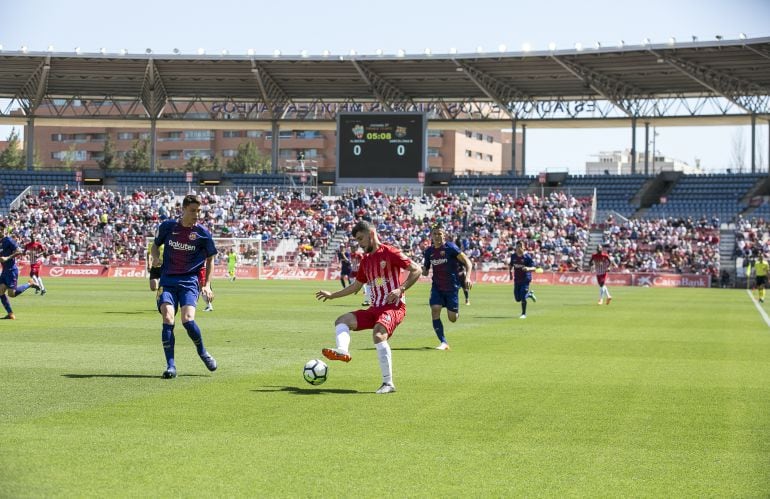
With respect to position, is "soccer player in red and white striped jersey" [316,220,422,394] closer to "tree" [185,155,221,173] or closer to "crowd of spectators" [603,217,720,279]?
"crowd of spectators" [603,217,720,279]

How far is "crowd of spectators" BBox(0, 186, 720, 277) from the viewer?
6469 centimetres

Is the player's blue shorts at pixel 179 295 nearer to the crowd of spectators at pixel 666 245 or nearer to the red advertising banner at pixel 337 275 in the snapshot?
the red advertising banner at pixel 337 275

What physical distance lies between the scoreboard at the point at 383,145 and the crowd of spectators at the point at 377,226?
6.22 feet

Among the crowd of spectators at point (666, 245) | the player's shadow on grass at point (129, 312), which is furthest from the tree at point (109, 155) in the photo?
the player's shadow on grass at point (129, 312)

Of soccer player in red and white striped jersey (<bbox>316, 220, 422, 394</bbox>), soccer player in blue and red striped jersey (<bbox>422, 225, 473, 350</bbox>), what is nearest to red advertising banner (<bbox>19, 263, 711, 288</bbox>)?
soccer player in blue and red striped jersey (<bbox>422, 225, 473, 350</bbox>)

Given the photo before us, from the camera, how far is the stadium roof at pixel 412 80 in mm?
68875

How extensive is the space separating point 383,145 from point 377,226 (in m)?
6.35

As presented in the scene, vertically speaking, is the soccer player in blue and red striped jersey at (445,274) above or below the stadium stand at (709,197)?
below

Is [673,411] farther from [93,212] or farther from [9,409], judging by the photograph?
[93,212]

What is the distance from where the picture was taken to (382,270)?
12.9 metres

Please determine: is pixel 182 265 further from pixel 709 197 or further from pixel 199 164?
pixel 199 164

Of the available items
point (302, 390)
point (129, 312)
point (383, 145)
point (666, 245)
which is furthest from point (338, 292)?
point (383, 145)

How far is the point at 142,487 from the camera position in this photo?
23.6 feet

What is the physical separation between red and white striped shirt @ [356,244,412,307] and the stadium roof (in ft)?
188
